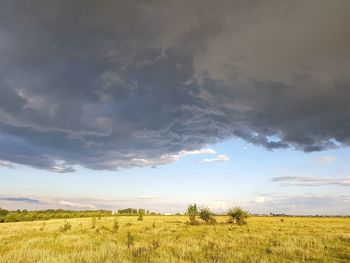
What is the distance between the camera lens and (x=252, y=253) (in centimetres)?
1739

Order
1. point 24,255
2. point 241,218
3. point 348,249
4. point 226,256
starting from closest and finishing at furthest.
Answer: point 226,256 < point 24,255 < point 348,249 < point 241,218

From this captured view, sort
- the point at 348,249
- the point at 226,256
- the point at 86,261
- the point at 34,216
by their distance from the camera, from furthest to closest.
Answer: the point at 34,216, the point at 348,249, the point at 226,256, the point at 86,261

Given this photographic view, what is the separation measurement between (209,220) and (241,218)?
190 inches

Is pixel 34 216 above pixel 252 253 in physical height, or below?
above

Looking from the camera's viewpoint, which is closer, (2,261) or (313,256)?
(2,261)

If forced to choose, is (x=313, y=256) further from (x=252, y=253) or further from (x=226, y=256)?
(x=226, y=256)

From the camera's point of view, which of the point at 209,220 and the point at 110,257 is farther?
the point at 209,220

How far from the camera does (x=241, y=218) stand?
49.2m

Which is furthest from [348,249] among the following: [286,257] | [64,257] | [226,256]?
[64,257]

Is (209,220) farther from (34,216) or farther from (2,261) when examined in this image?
(34,216)

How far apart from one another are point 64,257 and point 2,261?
8.33ft

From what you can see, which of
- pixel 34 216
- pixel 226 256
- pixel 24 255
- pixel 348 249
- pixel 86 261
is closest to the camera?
pixel 86 261

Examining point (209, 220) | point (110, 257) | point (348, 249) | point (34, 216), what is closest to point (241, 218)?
point (209, 220)

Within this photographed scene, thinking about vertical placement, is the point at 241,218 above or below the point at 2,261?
above
